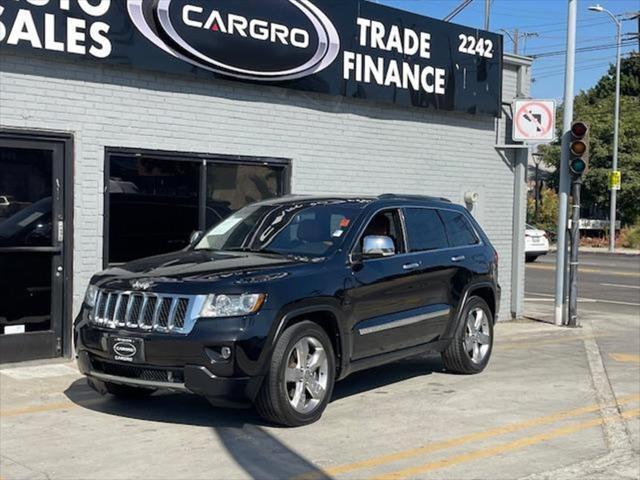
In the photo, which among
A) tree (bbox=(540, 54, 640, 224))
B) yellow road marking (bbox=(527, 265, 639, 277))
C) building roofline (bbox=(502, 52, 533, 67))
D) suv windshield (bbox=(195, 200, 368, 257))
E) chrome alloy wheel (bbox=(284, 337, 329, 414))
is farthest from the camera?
tree (bbox=(540, 54, 640, 224))

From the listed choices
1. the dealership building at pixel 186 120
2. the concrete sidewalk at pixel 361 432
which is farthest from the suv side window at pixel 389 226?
the dealership building at pixel 186 120

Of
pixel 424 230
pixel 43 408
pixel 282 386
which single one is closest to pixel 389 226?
pixel 424 230

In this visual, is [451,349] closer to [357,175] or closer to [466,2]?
[357,175]

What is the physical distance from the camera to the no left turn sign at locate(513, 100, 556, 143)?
13750 mm

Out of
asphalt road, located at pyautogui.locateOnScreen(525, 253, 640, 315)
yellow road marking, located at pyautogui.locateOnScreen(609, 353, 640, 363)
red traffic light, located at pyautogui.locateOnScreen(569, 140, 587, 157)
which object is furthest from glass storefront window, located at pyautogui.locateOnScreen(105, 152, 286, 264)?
asphalt road, located at pyautogui.locateOnScreen(525, 253, 640, 315)

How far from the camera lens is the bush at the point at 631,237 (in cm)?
4503

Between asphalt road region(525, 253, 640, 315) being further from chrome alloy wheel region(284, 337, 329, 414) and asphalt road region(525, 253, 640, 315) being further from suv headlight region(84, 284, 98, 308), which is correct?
suv headlight region(84, 284, 98, 308)

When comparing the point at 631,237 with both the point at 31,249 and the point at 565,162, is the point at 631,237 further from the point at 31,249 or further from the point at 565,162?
the point at 31,249

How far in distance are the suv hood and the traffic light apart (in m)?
7.80

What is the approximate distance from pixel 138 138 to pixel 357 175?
11.9 ft

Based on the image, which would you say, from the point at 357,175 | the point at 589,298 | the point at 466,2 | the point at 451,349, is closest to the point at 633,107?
the point at 589,298

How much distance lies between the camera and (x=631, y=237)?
149 feet

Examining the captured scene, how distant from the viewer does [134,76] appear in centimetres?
977

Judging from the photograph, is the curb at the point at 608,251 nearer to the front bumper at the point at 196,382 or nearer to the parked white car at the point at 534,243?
the parked white car at the point at 534,243
